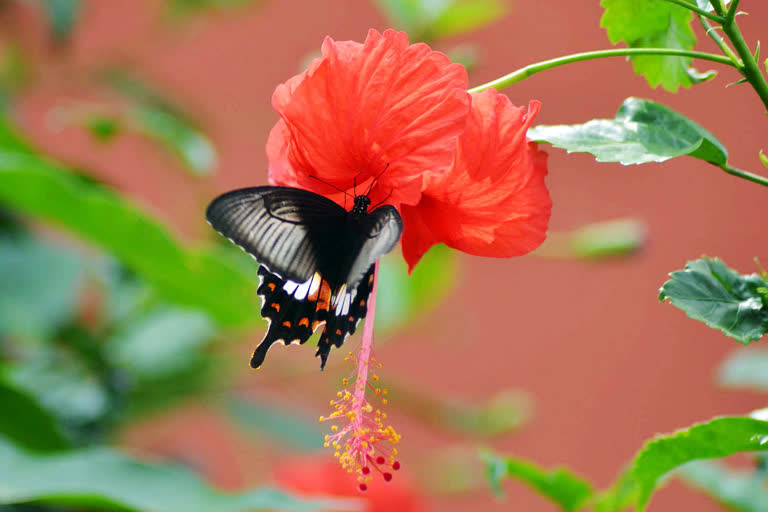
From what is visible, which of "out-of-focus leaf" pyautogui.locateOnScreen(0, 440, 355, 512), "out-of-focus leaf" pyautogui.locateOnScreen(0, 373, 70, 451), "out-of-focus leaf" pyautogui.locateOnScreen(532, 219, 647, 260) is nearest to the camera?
"out-of-focus leaf" pyautogui.locateOnScreen(0, 440, 355, 512)

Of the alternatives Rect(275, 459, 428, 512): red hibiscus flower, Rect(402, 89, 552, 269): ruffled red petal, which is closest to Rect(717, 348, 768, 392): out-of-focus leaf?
Rect(275, 459, 428, 512): red hibiscus flower

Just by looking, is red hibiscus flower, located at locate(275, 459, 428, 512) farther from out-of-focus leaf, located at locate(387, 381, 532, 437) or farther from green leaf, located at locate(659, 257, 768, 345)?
green leaf, located at locate(659, 257, 768, 345)

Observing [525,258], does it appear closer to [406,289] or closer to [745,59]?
Result: [406,289]

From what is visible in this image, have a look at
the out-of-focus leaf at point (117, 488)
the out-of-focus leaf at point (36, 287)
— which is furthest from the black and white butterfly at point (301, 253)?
the out-of-focus leaf at point (36, 287)

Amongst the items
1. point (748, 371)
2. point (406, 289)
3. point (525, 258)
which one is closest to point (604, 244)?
→ point (748, 371)

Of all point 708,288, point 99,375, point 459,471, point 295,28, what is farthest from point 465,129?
point 295,28

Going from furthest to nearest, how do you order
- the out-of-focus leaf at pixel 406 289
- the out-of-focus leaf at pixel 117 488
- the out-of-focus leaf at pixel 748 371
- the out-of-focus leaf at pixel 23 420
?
the out-of-focus leaf at pixel 406 289
the out-of-focus leaf at pixel 748 371
the out-of-focus leaf at pixel 23 420
the out-of-focus leaf at pixel 117 488

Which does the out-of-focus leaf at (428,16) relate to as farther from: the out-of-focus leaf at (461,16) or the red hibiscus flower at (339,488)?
the red hibiscus flower at (339,488)
